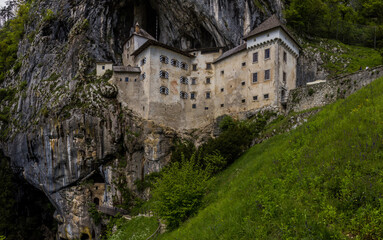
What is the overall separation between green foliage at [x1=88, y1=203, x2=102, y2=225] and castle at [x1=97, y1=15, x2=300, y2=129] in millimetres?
13304

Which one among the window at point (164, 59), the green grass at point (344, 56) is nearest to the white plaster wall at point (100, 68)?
the window at point (164, 59)

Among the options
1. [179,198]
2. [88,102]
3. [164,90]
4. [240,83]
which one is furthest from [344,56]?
[179,198]

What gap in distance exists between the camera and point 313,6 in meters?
48.5

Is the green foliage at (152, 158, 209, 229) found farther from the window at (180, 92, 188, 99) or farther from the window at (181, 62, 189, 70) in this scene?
the window at (181, 62, 189, 70)

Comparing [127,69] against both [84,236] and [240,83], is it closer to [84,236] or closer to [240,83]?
[240,83]

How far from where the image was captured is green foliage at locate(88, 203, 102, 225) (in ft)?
120

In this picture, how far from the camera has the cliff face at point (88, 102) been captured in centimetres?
3816

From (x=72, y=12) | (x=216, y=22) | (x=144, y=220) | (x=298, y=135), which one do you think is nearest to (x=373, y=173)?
(x=298, y=135)

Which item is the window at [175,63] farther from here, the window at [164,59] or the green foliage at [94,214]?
the green foliage at [94,214]

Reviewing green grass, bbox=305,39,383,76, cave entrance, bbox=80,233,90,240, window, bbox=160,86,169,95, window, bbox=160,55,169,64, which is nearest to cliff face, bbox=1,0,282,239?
cave entrance, bbox=80,233,90,240

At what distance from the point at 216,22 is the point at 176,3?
23.3ft

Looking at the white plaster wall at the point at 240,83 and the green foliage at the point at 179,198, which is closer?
the green foliage at the point at 179,198

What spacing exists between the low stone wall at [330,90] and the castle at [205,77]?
2221mm

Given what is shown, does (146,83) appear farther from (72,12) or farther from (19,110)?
(19,110)
